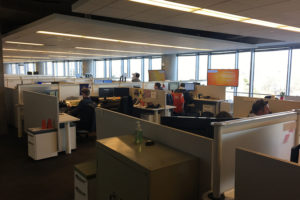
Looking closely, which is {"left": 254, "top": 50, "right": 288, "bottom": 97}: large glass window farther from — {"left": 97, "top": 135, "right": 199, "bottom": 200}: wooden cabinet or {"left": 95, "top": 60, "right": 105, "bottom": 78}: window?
{"left": 95, "top": 60, "right": 105, "bottom": 78}: window

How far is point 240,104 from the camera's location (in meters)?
4.06

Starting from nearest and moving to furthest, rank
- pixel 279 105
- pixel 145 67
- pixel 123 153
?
1. pixel 123 153
2. pixel 279 105
3. pixel 145 67

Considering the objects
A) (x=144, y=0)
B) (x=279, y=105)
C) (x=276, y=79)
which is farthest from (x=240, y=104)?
(x=276, y=79)

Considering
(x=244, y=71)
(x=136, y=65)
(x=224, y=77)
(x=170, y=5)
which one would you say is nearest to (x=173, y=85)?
(x=224, y=77)

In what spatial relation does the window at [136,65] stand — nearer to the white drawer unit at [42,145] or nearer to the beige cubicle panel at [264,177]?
the white drawer unit at [42,145]

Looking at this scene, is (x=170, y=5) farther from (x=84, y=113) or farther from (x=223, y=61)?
(x=223, y=61)

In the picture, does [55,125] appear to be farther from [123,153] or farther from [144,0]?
[123,153]

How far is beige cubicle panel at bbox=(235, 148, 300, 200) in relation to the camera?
979 millimetres

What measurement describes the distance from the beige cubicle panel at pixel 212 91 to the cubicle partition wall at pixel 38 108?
202 inches

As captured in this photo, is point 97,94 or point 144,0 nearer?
point 144,0

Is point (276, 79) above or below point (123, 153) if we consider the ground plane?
above

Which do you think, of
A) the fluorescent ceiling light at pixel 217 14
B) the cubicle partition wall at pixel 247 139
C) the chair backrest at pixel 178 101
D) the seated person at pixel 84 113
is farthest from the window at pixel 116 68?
the cubicle partition wall at pixel 247 139

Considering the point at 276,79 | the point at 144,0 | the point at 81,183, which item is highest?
the point at 144,0

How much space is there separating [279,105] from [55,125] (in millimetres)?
3844
